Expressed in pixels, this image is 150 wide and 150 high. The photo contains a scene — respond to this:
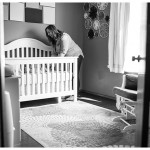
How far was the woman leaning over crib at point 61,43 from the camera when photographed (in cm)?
381

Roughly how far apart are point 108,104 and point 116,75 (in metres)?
0.60

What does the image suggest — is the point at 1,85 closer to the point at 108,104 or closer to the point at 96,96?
the point at 108,104

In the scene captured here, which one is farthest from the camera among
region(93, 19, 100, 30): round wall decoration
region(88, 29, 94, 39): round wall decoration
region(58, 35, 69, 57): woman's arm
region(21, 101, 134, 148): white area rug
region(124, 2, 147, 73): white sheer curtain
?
region(88, 29, 94, 39): round wall decoration

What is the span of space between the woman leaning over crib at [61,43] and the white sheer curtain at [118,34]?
2.24ft

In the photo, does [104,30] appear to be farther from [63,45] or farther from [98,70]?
[63,45]

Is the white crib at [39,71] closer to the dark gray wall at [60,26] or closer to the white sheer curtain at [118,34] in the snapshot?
the dark gray wall at [60,26]

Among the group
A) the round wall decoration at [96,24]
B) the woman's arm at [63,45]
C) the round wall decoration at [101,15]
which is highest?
the round wall decoration at [101,15]

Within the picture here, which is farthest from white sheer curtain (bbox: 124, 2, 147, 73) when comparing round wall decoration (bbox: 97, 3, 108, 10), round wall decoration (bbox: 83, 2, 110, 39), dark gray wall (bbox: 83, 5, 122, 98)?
round wall decoration (bbox: 97, 3, 108, 10)

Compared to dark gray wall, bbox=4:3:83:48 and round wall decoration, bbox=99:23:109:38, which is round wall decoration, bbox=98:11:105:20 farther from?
dark gray wall, bbox=4:3:83:48

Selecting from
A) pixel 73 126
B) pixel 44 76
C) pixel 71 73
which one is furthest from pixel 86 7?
pixel 73 126

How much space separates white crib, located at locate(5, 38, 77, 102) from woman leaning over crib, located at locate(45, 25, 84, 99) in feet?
0.74

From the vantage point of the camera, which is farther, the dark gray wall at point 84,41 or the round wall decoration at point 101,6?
the round wall decoration at point 101,6

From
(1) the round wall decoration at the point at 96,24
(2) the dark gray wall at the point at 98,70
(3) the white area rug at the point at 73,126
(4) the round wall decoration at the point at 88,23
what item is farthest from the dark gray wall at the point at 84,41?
(3) the white area rug at the point at 73,126

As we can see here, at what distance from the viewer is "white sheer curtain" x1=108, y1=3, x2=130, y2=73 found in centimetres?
358
